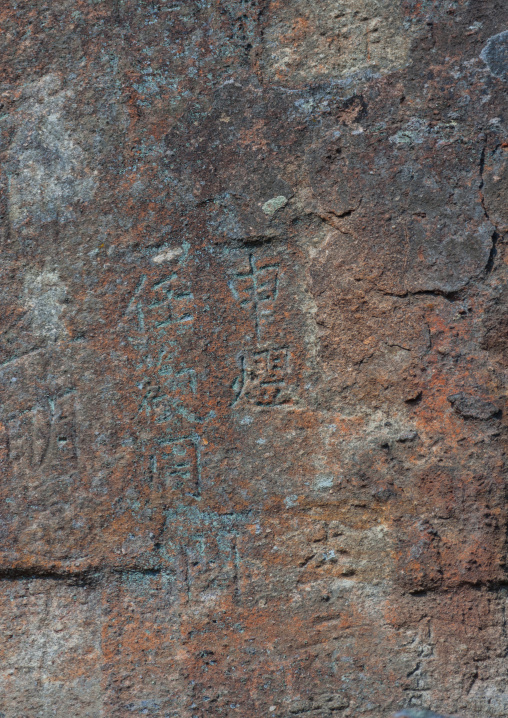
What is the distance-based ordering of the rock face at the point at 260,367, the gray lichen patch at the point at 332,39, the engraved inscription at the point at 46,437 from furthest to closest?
the engraved inscription at the point at 46,437 → the gray lichen patch at the point at 332,39 → the rock face at the point at 260,367

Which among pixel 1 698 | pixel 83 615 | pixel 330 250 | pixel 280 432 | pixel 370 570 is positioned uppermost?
pixel 330 250

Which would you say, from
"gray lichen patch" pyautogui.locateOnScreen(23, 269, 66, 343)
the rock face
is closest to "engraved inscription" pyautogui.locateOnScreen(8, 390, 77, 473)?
the rock face

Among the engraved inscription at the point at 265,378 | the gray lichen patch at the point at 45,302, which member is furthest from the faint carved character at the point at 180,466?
the gray lichen patch at the point at 45,302

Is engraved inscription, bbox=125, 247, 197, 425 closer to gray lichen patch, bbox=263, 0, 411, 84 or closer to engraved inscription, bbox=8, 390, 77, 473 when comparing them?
engraved inscription, bbox=8, 390, 77, 473

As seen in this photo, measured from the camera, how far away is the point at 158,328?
1.79 metres

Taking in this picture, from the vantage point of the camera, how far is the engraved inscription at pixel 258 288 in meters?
1.73

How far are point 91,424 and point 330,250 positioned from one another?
0.76 meters

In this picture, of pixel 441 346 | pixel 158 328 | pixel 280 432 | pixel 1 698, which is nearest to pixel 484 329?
pixel 441 346

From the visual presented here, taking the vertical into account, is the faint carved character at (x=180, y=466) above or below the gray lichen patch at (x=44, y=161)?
below

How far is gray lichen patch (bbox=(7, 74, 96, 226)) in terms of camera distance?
190 cm

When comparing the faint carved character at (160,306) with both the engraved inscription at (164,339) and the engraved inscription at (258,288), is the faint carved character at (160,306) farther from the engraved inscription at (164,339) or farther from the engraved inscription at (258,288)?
the engraved inscription at (258,288)

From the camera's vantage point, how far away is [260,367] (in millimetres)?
1717

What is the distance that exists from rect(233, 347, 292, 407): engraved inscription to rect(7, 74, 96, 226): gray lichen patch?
2.15 ft

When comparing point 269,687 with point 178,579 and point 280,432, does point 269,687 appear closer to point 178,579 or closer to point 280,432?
point 178,579
